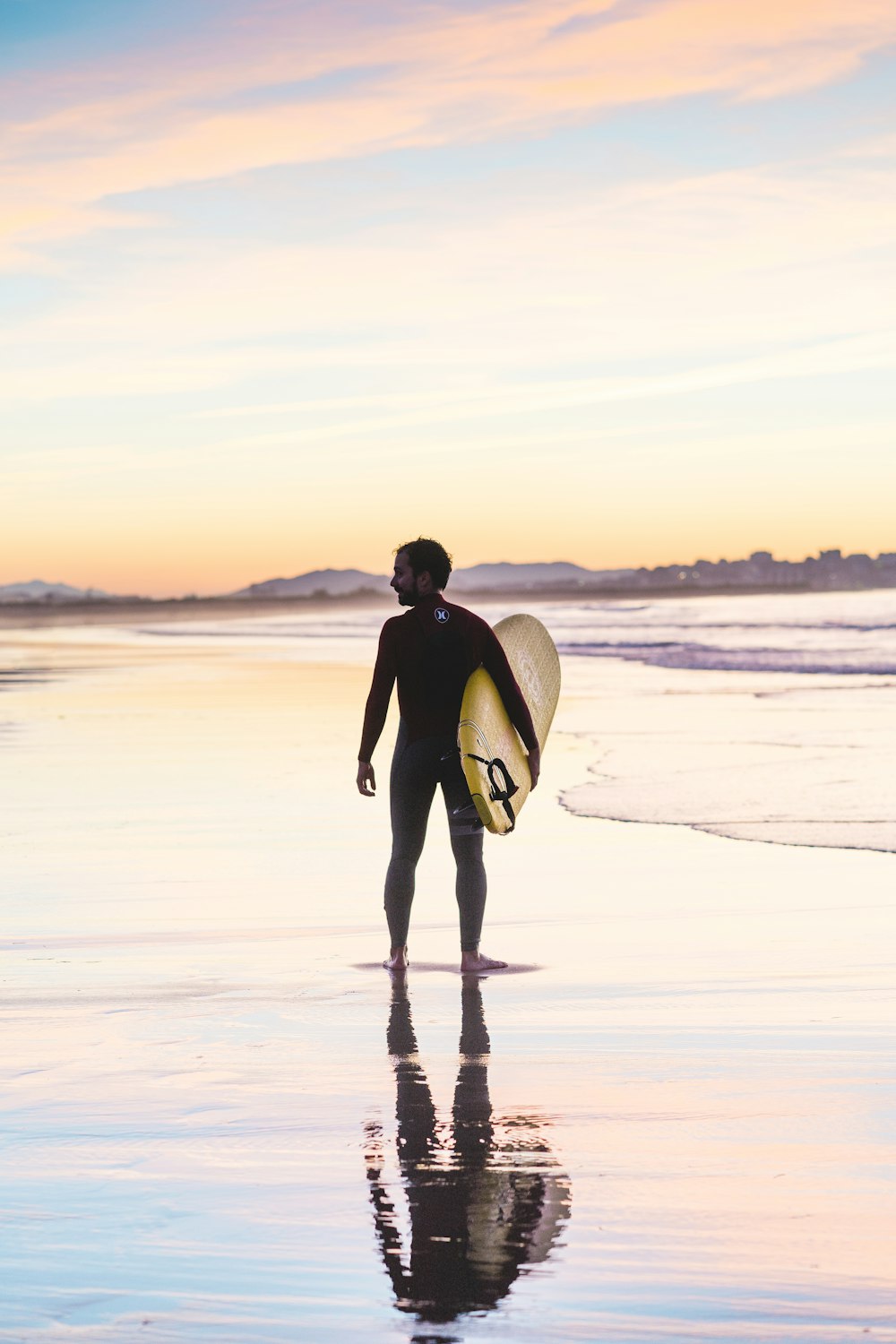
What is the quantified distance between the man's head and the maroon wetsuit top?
2.1 inches

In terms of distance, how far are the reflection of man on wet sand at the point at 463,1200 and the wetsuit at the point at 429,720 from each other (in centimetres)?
158

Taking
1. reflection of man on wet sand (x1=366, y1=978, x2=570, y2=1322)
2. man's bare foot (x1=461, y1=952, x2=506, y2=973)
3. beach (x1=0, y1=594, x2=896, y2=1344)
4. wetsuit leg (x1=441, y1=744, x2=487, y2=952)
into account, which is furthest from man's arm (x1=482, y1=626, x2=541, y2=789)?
reflection of man on wet sand (x1=366, y1=978, x2=570, y2=1322)

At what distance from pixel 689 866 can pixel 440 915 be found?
1.54m

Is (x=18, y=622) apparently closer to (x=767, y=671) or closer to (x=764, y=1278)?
(x=767, y=671)

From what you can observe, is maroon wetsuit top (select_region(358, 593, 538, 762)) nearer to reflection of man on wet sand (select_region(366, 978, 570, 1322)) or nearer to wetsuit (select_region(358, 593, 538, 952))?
wetsuit (select_region(358, 593, 538, 952))

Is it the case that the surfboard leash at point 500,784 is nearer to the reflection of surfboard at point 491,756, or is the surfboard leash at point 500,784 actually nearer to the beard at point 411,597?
the reflection of surfboard at point 491,756

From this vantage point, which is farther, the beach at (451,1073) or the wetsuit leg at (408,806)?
the wetsuit leg at (408,806)

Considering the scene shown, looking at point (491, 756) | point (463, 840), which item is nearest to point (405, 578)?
point (491, 756)

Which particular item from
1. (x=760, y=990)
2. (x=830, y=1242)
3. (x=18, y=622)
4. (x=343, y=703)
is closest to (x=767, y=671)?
(x=343, y=703)

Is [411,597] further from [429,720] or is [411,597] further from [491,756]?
[491,756]

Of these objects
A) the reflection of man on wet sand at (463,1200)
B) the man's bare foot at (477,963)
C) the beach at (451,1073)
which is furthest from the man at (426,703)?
the reflection of man on wet sand at (463,1200)

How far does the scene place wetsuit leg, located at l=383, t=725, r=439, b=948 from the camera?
19.9 feet

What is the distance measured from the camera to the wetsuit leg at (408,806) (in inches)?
239

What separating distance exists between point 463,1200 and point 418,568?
2964 mm
